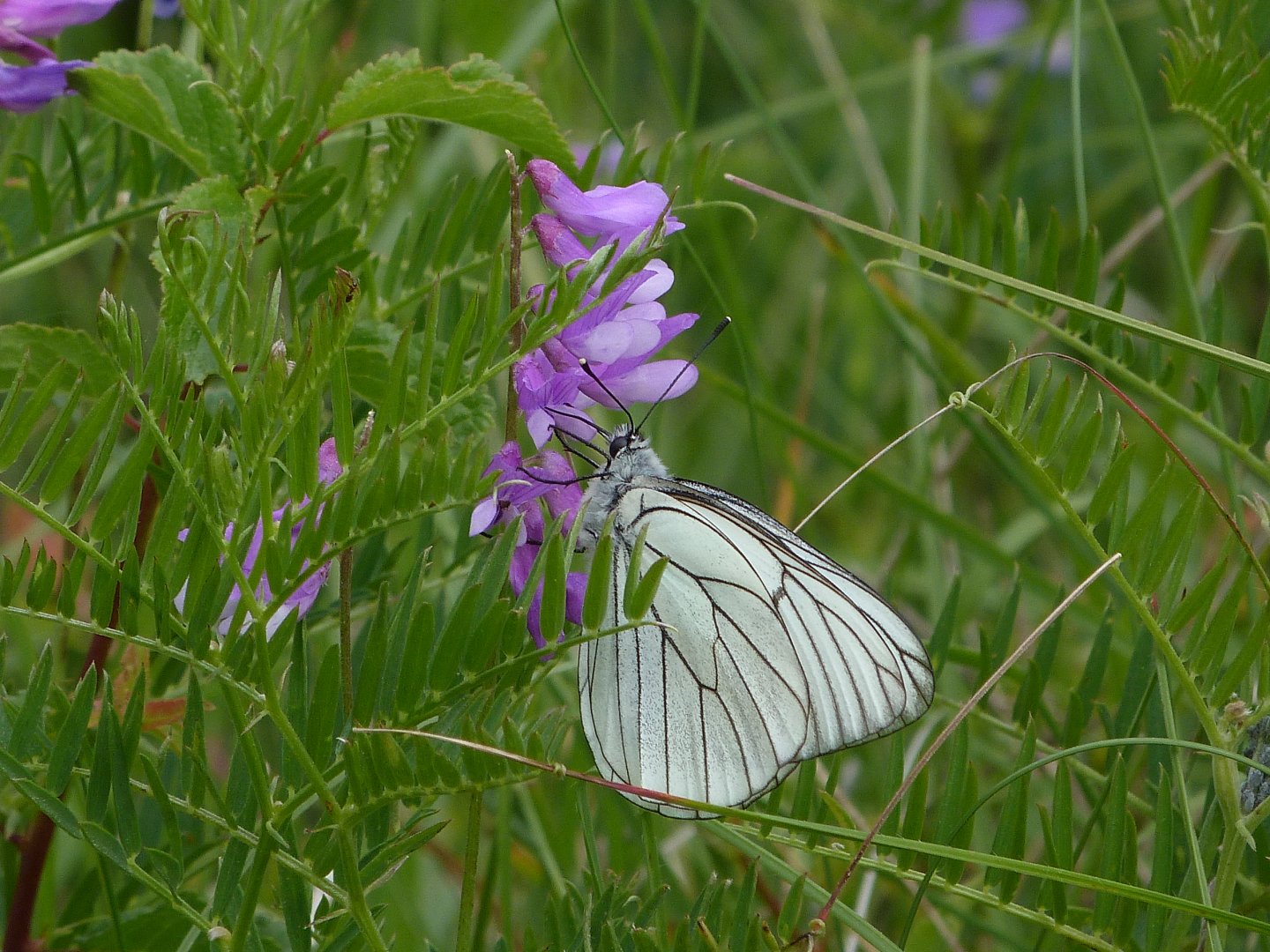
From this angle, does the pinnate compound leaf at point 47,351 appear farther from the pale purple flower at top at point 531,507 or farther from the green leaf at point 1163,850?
the green leaf at point 1163,850

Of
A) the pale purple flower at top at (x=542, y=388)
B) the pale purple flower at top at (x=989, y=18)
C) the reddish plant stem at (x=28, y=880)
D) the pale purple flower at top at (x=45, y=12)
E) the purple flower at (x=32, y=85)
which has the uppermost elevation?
the pale purple flower at top at (x=989, y=18)

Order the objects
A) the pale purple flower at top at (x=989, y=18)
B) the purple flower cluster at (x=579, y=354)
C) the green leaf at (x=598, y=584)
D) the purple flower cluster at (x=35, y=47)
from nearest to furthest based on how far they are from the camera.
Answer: the green leaf at (x=598, y=584) → the purple flower cluster at (x=579, y=354) → the purple flower cluster at (x=35, y=47) → the pale purple flower at top at (x=989, y=18)

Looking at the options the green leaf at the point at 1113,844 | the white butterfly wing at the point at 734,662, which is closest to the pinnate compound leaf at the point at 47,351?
the white butterfly wing at the point at 734,662

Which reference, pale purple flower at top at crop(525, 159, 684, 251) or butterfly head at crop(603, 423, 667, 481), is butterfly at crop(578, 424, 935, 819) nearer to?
butterfly head at crop(603, 423, 667, 481)

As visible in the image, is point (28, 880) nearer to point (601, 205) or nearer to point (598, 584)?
point (598, 584)

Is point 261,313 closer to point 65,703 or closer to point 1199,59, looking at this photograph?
point 65,703

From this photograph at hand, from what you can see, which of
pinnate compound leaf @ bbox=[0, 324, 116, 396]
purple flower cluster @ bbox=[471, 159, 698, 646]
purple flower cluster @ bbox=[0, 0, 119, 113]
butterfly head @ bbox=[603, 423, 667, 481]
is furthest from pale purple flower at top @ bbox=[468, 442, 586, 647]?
purple flower cluster @ bbox=[0, 0, 119, 113]
